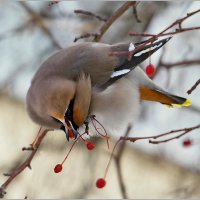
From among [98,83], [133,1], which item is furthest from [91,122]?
[133,1]

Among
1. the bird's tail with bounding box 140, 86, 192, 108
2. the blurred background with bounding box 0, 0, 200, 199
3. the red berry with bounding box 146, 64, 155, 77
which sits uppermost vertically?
the red berry with bounding box 146, 64, 155, 77

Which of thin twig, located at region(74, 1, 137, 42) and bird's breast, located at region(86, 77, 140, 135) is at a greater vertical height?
thin twig, located at region(74, 1, 137, 42)

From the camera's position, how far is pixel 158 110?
5.30 m

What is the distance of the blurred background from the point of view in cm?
437

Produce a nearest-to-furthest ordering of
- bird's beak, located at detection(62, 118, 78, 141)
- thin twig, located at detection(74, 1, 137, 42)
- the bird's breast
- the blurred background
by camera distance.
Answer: bird's beak, located at detection(62, 118, 78, 141) < thin twig, located at detection(74, 1, 137, 42) < the bird's breast < the blurred background

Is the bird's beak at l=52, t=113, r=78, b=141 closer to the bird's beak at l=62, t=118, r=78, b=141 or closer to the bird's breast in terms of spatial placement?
the bird's beak at l=62, t=118, r=78, b=141

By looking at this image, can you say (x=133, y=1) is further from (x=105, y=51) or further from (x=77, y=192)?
(x=77, y=192)

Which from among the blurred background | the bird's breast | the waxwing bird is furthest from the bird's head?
the blurred background

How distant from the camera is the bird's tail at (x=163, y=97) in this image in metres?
3.20

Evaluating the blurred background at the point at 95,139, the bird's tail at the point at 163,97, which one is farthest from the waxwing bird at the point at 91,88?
the blurred background at the point at 95,139

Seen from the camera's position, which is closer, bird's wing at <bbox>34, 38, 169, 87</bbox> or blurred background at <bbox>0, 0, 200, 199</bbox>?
bird's wing at <bbox>34, 38, 169, 87</bbox>

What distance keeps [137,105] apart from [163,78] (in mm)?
1011

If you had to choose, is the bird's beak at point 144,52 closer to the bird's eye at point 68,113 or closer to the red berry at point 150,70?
the red berry at point 150,70

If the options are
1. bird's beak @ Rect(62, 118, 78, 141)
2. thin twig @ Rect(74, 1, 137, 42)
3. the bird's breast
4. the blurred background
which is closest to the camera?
bird's beak @ Rect(62, 118, 78, 141)
